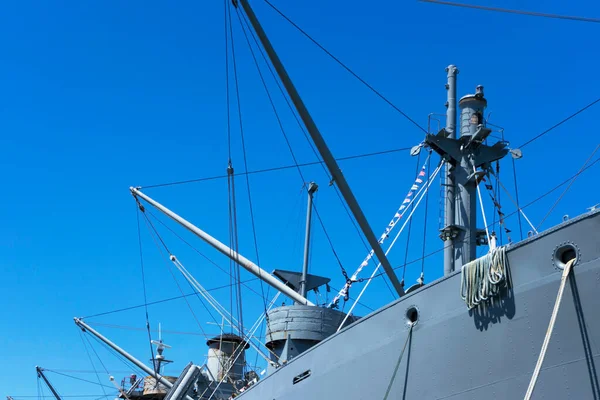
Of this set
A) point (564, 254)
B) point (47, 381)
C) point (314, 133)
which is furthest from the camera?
point (47, 381)

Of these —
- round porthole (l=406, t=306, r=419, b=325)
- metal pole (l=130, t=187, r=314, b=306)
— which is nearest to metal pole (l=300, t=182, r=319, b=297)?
metal pole (l=130, t=187, r=314, b=306)

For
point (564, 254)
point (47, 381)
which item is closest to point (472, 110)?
point (564, 254)

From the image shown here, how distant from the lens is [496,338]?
34.6 feet

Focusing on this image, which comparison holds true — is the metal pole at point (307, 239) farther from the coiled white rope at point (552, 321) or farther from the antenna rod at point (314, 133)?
the coiled white rope at point (552, 321)

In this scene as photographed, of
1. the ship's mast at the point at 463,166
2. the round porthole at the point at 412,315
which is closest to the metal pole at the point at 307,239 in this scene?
the ship's mast at the point at 463,166

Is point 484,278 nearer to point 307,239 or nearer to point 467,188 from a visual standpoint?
point 467,188

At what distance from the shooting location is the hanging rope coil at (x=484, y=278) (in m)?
Answer: 10.8

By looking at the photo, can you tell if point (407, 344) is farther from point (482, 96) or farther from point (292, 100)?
point (482, 96)

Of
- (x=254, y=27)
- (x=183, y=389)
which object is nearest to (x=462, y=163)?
(x=254, y=27)

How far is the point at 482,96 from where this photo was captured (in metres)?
18.0

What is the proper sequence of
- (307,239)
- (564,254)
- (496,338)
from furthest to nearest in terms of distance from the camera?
(307,239), (496,338), (564,254)

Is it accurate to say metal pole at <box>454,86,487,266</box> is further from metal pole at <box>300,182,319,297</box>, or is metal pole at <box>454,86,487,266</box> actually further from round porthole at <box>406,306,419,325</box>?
metal pole at <box>300,182,319,297</box>

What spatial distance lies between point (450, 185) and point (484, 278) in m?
7.02

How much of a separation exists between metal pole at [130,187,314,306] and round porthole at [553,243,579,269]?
1459cm
